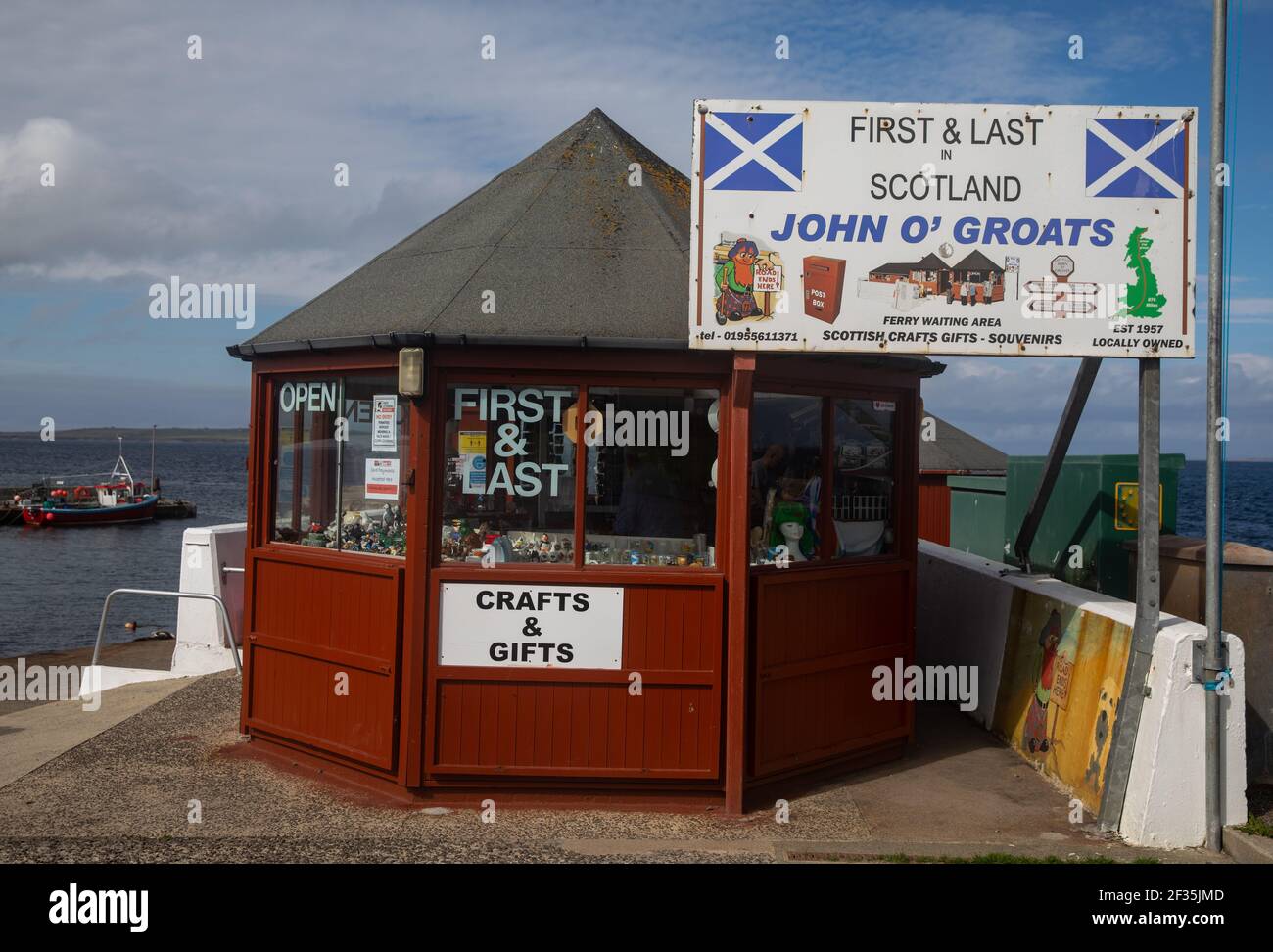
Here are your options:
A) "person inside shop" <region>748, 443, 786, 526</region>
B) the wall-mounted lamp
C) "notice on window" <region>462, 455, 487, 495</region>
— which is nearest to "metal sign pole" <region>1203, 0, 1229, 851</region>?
"person inside shop" <region>748, 443, 786, 526</region>

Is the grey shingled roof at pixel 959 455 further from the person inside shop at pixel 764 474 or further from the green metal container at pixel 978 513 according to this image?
the person inside shop at pixel 764 474

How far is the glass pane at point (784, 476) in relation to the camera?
7246mm

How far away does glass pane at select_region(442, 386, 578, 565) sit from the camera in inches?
276

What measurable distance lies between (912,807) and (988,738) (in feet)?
6.51

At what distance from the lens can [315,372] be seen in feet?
25.1

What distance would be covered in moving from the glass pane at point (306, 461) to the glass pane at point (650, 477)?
190 cm

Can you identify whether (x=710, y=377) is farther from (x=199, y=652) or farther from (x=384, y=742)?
(x=199, y=652)

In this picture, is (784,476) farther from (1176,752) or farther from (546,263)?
(1176,752)

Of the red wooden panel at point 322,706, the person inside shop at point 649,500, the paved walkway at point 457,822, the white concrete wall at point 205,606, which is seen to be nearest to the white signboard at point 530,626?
the person inside shop at point 649,500

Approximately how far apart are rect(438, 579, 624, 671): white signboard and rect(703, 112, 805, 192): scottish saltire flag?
257 centimetres

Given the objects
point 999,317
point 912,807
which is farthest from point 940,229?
point 912,807

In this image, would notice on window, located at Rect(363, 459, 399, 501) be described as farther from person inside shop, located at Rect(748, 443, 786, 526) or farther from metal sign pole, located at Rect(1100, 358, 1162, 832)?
metal sign pole, located at Rect(1100, 358, 1162, 832)

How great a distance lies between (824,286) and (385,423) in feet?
9.52

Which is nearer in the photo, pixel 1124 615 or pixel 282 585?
pixel 1124 615
